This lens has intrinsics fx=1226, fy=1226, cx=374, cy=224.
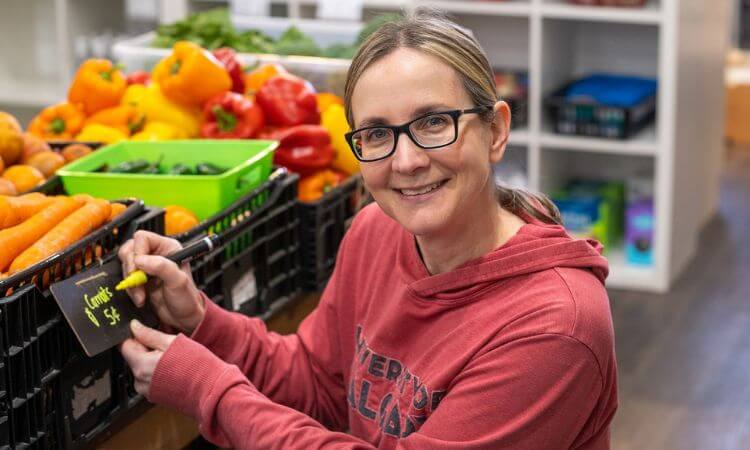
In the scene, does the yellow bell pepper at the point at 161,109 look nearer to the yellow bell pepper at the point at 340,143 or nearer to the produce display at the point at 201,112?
the produce display at the point at 201,112

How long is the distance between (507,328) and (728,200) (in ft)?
14.2

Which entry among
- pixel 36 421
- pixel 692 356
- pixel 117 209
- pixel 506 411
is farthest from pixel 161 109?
pixel 692 356

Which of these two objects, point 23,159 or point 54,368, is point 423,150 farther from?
point 23,159

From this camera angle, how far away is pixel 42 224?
177 cm

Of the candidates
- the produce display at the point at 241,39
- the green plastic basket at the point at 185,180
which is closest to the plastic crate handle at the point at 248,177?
the green plastic basket at the point at 185,180

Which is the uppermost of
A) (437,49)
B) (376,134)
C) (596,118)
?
(437,49)

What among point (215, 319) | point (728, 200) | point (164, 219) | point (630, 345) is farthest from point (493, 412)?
point (728, 200)

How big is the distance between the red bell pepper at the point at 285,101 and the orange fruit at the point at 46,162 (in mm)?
506

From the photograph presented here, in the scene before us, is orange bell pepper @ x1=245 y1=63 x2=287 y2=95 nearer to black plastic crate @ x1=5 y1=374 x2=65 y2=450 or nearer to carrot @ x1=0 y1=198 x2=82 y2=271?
carrot @ x1=0 y1=198 x2=82 y2=271

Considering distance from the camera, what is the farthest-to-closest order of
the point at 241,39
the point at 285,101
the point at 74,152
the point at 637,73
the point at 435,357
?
the point at 637,73 < the point at 241,39 < the point at 285,101 < the point at 74,152 < the point at 435,357

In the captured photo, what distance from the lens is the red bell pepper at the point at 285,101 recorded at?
2535 millimetres

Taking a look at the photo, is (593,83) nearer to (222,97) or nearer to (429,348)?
(222,97)

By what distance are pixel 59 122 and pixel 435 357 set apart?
1.25 meters

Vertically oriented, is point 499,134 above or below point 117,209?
above
